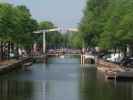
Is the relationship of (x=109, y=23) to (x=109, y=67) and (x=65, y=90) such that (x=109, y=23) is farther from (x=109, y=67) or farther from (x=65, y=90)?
(x=65, y=90)

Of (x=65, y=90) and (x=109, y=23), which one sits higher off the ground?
(x=109, y=23)

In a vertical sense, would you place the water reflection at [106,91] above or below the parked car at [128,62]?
below

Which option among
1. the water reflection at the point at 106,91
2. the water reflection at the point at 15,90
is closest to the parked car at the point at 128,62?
the water reflection at the point at 106,91

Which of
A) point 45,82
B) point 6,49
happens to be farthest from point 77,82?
point 6,49

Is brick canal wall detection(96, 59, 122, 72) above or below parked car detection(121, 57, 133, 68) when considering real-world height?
below

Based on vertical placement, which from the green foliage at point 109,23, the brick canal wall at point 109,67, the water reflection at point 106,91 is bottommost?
the water reflection at point 106,91

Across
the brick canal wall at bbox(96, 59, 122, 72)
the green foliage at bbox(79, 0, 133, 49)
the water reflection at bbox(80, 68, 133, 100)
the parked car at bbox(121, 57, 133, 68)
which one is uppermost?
the green foliage at bbox(79, 0, 133, 49)

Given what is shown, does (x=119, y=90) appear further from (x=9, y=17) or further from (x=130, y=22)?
(x=9, y=17)

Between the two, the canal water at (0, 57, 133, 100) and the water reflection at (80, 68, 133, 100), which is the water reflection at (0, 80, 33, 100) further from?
the water reflection at (80, 68, 133, 100)

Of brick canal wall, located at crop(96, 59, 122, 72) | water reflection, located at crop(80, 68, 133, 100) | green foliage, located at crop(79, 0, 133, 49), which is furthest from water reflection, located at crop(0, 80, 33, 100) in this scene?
green foliage, located at crop(79, 0, 133, 49)

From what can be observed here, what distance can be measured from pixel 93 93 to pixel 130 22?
104 feet

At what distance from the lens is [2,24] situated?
99.2m

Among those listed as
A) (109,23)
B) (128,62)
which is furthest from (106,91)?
(109,23)

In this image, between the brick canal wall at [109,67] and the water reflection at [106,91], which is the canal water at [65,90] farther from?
the brick canal wall at [109,67]
